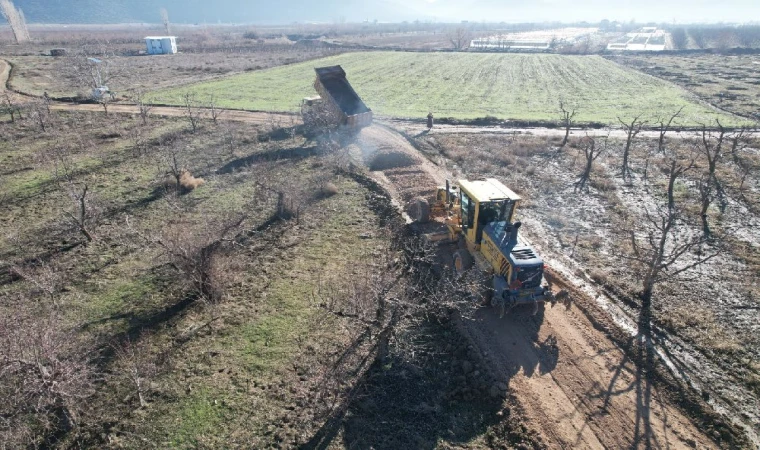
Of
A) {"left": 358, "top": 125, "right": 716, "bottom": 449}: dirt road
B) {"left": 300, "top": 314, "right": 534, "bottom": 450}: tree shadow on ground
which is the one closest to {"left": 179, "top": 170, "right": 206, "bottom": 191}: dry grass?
{"left": 300, "top": 314, "right": 534, "bottom": 450}: tree shadow on ground

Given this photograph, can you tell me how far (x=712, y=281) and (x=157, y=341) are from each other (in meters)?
18.7

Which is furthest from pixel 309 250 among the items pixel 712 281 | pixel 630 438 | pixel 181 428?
pixel 712 281

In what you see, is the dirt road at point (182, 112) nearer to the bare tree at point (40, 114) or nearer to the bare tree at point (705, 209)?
the bare tree at point (40, 114)

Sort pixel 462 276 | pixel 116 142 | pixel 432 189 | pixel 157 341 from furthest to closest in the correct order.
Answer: pixel 116 142 → pixel 432 189 → pixel 462 276 → pixel 157 341

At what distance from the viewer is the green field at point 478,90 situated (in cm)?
4269

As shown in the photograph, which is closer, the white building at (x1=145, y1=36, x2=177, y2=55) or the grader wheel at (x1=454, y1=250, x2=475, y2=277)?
the grader wheel at (x1=454, y1=250, x2=475, y2=277)

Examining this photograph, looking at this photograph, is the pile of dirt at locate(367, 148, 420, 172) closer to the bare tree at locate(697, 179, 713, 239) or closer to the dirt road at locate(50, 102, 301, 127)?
the dirt road at locate(50, 102, 301, 127)

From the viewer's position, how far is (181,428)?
10.2m

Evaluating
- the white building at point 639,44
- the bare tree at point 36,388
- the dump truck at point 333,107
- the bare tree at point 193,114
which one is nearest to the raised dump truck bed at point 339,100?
the dump truck at point 333,107

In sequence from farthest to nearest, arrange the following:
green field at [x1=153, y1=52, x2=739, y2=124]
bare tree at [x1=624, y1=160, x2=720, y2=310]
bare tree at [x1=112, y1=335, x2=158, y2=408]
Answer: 1. green field at [x1=153, y1=52, x2=739, y2=124]
2. bare tree at [x1=624, y1=160, x2=720, y2=310]
3. bare tree at [x1=112, y1=335, x2=158, y2=408]

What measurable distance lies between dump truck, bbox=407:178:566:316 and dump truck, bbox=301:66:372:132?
1753 centimetres

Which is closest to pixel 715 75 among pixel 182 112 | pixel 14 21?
pixel 182 112

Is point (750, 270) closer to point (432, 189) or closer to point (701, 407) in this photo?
point (701, 407)

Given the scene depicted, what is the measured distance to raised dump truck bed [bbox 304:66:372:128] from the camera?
3250cm
